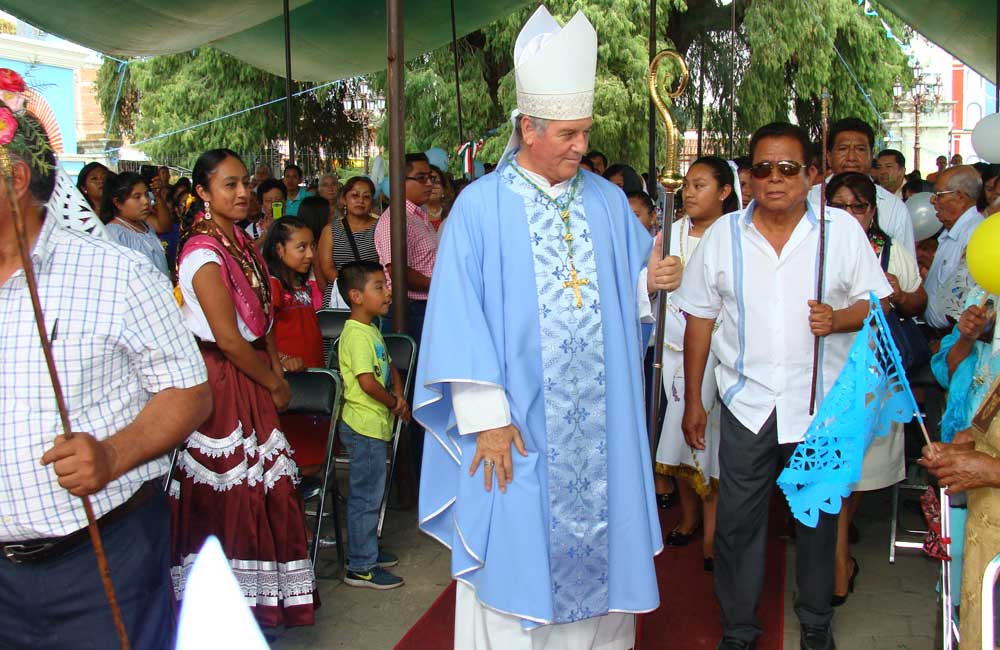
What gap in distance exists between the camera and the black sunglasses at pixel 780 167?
3.60 meters

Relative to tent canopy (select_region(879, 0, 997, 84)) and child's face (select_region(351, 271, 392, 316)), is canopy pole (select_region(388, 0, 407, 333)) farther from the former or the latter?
tent canopy (select_region(879, 0, 997, 84))

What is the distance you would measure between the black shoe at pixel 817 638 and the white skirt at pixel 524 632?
0.73m

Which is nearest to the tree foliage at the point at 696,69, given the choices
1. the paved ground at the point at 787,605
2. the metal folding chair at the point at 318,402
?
the paved ground at the point at 787,605

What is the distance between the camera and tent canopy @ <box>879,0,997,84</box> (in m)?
10.0

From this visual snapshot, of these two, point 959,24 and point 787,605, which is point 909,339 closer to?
point 787,605

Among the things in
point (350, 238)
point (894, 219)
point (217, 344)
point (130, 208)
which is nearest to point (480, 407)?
point (217, 344)

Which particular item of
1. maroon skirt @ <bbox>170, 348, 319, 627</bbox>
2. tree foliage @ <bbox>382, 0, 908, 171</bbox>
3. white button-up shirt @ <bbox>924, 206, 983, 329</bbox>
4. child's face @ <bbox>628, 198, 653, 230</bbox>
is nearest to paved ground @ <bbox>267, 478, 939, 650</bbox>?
maroon skirt @ <bbox>170, 348, 319, 627</bbox>

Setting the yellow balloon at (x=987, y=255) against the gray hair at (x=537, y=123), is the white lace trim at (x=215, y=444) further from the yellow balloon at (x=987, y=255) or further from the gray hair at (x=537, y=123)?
the yellow balloon at (x=987, y=255)

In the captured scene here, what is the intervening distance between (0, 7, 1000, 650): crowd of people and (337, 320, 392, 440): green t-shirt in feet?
0.04

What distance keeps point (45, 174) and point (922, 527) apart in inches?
190

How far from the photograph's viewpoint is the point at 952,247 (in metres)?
5.64

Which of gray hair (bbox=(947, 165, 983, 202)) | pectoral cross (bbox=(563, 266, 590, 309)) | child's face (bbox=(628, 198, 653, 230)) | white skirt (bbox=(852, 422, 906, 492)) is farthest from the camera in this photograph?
child's face (bbox=(628, 198, 653, 230))

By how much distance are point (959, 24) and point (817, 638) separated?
8743mm

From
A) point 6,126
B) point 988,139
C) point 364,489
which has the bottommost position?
point 364,489
